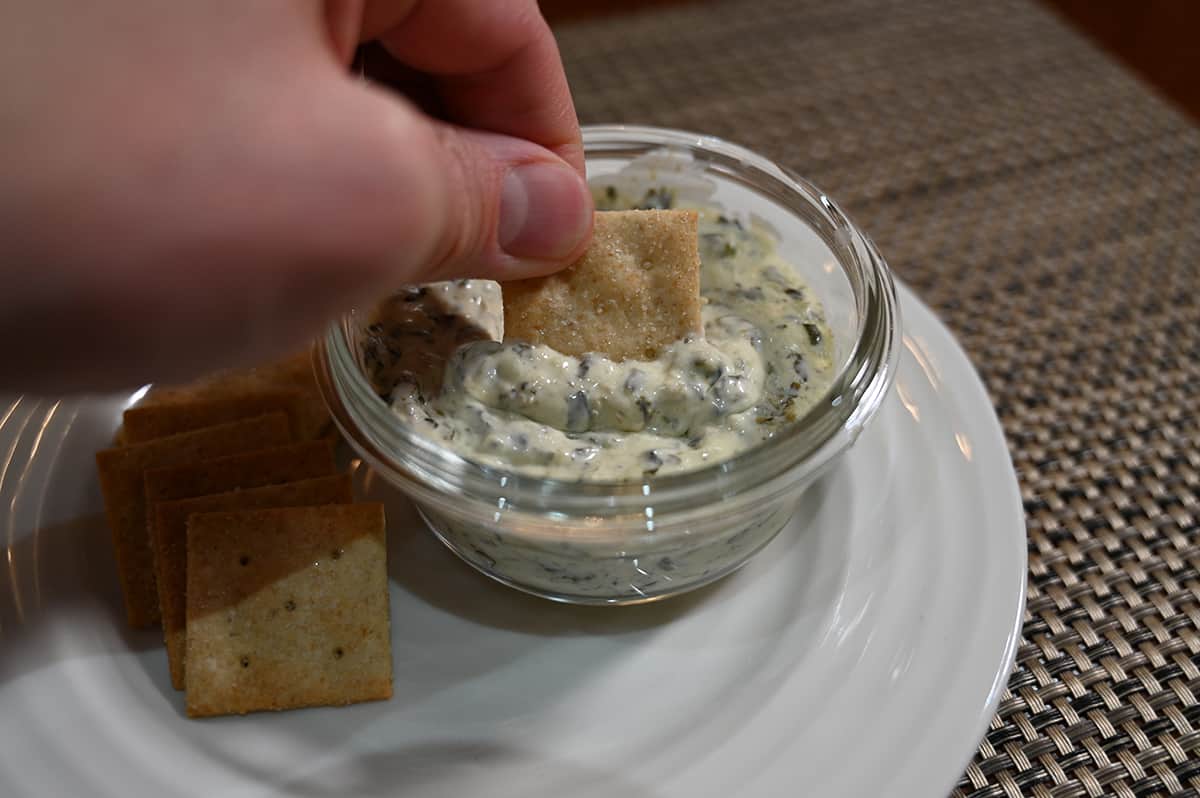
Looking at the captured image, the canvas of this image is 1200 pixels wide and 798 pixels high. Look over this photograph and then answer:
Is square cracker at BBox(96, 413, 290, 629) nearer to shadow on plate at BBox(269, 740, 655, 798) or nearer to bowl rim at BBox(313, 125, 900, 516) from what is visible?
bowl rim at BBox(313, 125, 900, 516)

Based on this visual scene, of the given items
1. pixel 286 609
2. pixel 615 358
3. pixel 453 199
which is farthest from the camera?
pixel 615 358

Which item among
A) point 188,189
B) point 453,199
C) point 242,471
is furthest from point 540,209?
point 242,471

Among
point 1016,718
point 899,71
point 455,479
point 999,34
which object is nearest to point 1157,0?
point 999,34

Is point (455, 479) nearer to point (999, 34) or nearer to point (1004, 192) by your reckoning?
point (1004, 192)

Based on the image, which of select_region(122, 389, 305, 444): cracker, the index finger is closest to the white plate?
select_region(122, 389, 305, 444): cracker

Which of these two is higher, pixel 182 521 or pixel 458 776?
pixel 182 521

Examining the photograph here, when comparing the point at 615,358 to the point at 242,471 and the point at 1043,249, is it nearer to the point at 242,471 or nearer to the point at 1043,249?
the point at 242,471
